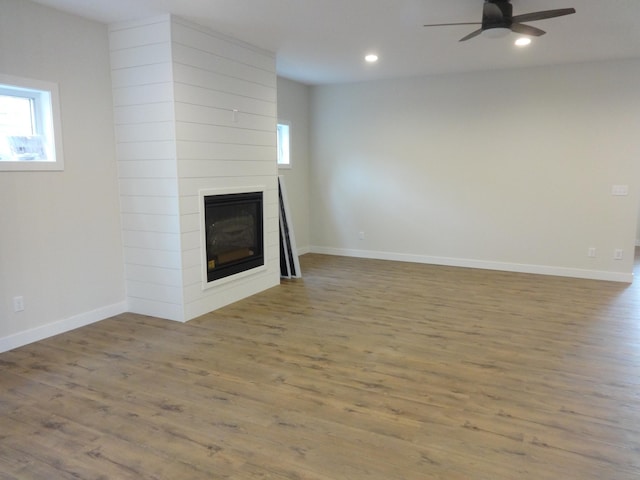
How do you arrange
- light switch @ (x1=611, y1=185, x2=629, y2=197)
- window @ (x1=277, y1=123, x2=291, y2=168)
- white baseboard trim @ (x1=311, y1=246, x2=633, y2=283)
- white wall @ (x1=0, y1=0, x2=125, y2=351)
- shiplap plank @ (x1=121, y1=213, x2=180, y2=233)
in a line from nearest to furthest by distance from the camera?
white wall @ (x1=0, y1=0, x2=125, y2=351) → shiplap plank @ (x1=121, y1=213, x2=180, y2=233) → light switch @ (x1=611, y1=185, x2=629, y2=197) → white baseboard trim @ (x1=311, y1=246, x2=633, y2=283) → window @ (x1=277, y1=123, x2=291, y2=168)

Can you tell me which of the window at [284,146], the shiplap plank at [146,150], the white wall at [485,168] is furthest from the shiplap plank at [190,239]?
the white wall at [485,168]

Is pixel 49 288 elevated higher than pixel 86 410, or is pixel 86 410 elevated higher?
pixel 49 288

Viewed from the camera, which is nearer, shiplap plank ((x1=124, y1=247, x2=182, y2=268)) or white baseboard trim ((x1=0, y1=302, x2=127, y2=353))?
white baseboard trim ((x1=0, y1=302, x2=127, y2=353))

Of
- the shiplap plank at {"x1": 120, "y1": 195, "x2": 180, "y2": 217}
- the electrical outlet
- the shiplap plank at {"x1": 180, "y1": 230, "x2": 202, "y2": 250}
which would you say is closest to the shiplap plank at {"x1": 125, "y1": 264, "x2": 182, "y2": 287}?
the shiplap plank at {"x1": 180, "y1": 230, "x2": 202, "y2": 250}

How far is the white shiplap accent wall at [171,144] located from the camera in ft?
12.9

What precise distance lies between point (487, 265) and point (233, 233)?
375 centimetres

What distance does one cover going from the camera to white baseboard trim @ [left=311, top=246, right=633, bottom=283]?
5.77 m

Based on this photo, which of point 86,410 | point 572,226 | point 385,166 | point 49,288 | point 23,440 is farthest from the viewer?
point 385,166

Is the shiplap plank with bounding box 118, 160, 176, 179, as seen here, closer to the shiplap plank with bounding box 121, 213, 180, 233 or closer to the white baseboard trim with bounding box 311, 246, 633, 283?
the shiplap plank with bounding box 121, 213, 180, 233

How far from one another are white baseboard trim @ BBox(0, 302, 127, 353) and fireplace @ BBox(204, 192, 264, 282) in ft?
3.13

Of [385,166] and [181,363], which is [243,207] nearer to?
[181,363]

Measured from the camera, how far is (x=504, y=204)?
6250mm

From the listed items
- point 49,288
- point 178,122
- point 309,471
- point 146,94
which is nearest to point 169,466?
point 309,471

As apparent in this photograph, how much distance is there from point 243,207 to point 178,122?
1215 mm
